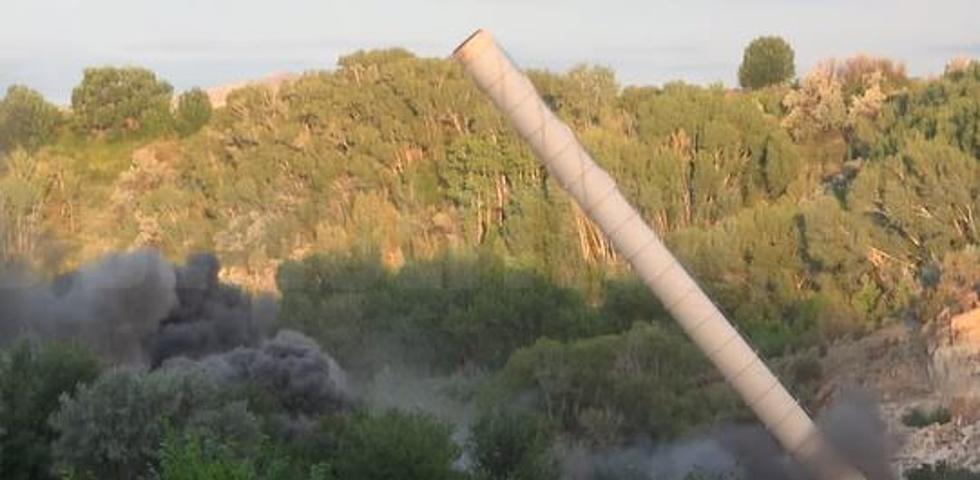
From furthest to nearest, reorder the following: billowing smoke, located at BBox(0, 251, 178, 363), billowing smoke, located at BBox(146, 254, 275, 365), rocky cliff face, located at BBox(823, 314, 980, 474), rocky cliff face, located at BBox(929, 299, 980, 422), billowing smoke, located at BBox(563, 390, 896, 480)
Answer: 1. billowing smoke, located at BBox(146, 254, 275, 365)
2. billowing smoke, located at BBox(0, 251, 178, 363)
3. rocky cliff face, located at BBox(929, 299, 980, 422)
4. rocky cliff face, located at BBox(823, 314, 980, 474)
5. billowing smoke, located at BBox(563, 390, 896, 480)

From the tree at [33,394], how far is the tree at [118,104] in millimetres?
51213

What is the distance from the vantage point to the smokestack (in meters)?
16.0

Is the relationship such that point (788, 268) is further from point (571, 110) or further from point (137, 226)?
point (137, 226)

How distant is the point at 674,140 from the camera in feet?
207

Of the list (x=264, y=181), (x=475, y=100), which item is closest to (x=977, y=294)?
(x=475, y=100)

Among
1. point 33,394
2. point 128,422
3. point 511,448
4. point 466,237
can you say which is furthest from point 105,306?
point 128,422

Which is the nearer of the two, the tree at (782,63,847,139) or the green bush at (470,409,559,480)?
the green bush at (470,409,559,480)

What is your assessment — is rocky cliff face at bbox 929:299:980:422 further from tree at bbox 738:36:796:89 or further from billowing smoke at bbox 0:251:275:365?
tree at bbox 738:36:796:89

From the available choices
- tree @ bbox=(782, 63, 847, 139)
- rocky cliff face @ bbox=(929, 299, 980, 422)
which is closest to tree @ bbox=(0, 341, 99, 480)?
rocky cliff face @ bbox=(929, 299, 980, 422)

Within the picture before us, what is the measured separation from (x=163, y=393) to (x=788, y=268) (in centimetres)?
2871

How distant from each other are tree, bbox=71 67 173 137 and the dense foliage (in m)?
0.15

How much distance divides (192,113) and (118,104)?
4.68 m

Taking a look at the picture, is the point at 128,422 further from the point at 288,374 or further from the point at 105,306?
the point at 105,306

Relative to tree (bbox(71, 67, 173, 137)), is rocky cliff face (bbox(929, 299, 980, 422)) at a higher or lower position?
lower
